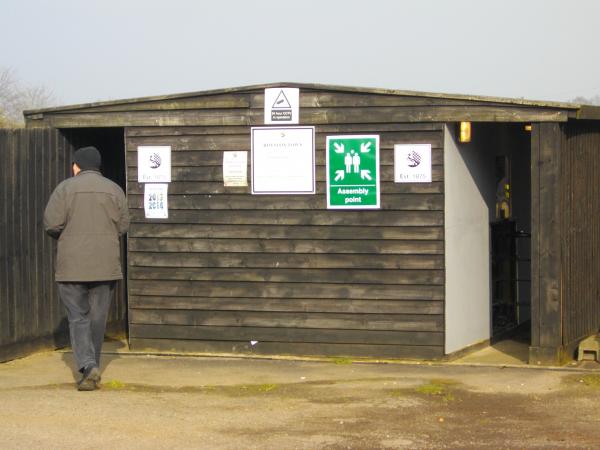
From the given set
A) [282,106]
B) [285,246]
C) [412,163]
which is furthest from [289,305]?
[282,106]

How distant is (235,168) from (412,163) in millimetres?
1804

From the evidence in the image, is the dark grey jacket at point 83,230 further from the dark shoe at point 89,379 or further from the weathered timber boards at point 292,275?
the weathered timber boards at point 292,275

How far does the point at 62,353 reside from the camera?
37.0 ft

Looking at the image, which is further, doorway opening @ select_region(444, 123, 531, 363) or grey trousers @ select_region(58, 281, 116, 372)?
doorway opening @ select_region(444, 123, 531, 363)

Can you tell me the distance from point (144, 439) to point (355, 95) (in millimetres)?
4684

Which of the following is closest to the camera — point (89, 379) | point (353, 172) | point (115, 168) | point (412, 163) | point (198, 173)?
point (89, 379)

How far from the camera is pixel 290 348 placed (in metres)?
11.1

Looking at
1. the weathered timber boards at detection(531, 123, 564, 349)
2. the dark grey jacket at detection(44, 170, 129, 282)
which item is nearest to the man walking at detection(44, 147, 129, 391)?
the dark grey jacket at detection(44, 170, 129, 282)

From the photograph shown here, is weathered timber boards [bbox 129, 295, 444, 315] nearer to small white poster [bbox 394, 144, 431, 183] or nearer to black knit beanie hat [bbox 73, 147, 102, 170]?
small white poster [bbox 394, 144, 431, 183]

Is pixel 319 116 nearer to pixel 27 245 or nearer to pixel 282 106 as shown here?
pixel 282 106

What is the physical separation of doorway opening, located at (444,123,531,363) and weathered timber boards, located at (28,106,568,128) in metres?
0.31

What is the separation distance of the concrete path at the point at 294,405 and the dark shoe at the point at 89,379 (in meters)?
0.09

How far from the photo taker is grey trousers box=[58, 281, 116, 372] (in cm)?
900

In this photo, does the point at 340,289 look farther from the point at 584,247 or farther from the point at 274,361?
the point at 584,247
